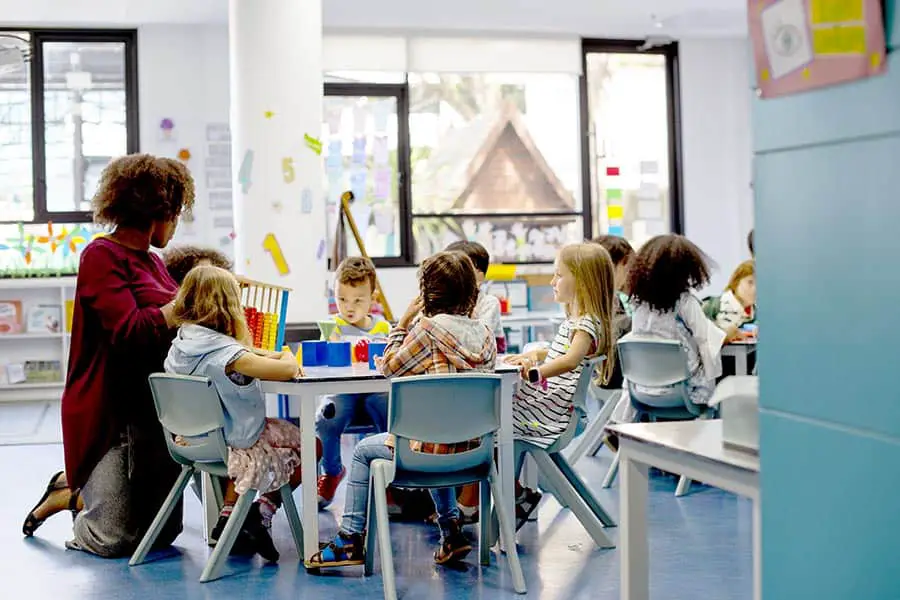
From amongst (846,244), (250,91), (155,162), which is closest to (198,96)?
(250,91)

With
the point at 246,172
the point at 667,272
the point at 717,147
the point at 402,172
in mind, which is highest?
the point at 717,147

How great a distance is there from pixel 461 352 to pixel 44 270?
5.91 metres

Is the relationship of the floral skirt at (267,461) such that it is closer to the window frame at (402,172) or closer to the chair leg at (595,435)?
the chair leg at (595,435)

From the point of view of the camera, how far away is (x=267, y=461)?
3646 mm

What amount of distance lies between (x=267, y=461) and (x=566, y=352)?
3.56 ft

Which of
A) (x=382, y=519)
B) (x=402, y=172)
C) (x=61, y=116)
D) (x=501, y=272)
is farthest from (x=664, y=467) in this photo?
(x=61, y=116)

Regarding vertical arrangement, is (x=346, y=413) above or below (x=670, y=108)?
below

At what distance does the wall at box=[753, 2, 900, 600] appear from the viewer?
5.26 ft

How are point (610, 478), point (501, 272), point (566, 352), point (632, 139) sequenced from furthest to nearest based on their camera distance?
point (632, 139), point (501, 272), point (610, 478), point (566, 352)

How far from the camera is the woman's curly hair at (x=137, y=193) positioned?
4.04 m

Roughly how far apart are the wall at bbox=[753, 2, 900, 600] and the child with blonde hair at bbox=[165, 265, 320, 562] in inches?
78.0

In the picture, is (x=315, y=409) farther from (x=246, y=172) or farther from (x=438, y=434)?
(x=246, y=172)

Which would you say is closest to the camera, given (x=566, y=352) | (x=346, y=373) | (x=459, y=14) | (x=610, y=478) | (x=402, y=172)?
(x=346, y=373)

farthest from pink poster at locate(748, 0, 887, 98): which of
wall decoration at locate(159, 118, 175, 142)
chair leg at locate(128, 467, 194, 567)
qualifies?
wall decoration at locate(159, 118, 175, 142)
